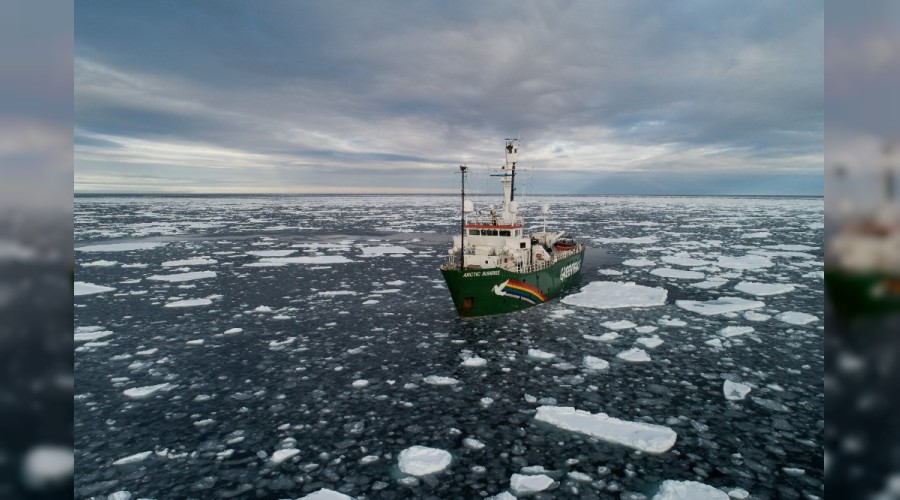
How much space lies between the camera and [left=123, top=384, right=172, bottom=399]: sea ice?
12.7 metres

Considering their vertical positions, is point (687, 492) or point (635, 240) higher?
point (635, 240)

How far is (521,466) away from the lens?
946 centimetres

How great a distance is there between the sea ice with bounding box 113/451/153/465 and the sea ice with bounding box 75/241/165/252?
3954 cm

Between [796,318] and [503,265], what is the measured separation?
12502 millimetres

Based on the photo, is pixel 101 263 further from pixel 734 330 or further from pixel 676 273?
pixel 676 273

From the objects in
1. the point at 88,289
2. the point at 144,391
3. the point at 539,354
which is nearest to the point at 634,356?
the point at 539,354

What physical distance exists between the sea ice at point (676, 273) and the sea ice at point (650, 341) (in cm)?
1330

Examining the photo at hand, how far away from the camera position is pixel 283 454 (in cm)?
991

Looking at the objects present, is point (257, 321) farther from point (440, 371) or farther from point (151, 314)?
point (440, 371)

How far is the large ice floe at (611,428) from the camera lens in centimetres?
1012
